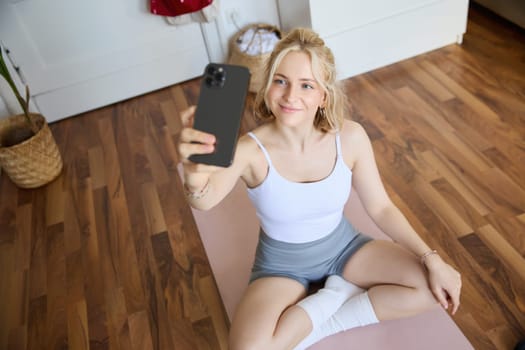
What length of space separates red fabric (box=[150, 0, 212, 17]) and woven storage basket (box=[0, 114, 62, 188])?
0.73m

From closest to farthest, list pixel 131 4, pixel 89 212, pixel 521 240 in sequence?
pixel 521 240, pixel 89 212, pixel 131 4

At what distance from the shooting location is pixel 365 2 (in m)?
2.13

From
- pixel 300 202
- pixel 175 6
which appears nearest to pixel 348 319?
pixel 300 202

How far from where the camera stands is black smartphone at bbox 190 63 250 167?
33.9 inches

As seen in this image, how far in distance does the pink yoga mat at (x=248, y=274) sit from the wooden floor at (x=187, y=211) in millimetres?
58

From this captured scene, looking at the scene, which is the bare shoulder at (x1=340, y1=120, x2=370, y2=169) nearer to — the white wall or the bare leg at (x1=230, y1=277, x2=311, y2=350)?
the bare leg at (x1=230, y1=277, x2=311, y2=350)

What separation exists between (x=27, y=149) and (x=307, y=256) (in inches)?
51.6

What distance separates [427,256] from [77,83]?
6.51ft

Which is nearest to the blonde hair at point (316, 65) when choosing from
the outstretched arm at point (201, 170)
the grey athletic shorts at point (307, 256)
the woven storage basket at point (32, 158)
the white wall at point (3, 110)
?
the outstretched arm at point (201, 170)

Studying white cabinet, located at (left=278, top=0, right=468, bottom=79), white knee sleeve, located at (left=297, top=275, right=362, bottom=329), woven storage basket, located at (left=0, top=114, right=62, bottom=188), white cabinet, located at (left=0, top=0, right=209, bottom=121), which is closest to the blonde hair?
white knee sleeve, located at (left=297, top=275, right=362, bottom=329)

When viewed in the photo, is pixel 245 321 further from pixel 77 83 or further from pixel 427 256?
pixel 77 83

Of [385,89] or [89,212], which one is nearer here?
[89,212]

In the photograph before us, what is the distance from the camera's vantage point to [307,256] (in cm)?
123

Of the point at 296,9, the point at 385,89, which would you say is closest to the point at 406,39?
the point at 385,89
